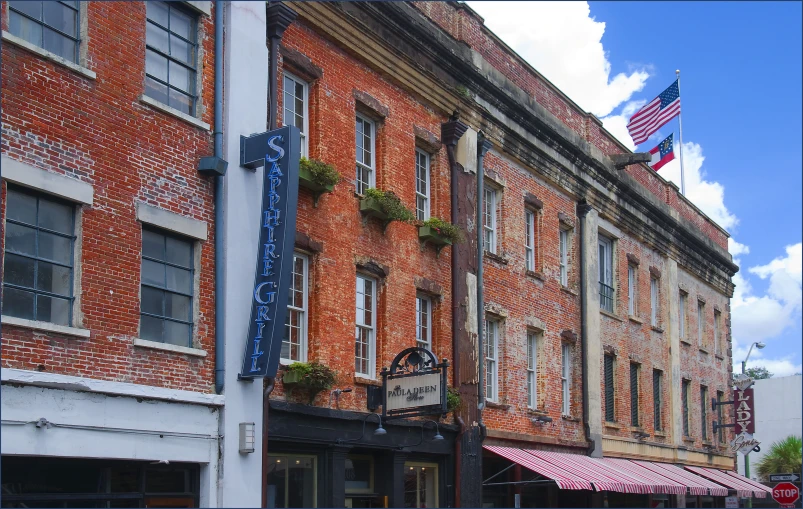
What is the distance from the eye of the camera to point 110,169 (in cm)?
1478

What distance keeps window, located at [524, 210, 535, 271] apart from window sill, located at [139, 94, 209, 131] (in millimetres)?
12143

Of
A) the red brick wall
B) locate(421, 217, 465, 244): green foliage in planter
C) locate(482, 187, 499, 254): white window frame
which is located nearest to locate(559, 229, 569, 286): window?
locate(482, 187, 499, 254): white window frame

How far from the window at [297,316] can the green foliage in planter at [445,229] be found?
3.91m

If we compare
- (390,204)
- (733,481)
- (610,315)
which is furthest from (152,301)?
(733,481)

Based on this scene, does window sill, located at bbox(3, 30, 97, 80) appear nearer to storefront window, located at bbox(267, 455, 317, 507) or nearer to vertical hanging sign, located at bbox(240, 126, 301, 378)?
vertical hanging sign, located at bbox(240, 126, 301, 378)

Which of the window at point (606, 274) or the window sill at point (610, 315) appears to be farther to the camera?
the window at point (606, 274)

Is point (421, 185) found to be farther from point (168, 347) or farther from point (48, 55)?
point (48, 55)

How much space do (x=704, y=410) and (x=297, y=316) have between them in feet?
82.1

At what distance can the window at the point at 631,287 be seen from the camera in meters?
32.8

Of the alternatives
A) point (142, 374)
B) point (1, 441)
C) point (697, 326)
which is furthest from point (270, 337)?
point (697, 326)

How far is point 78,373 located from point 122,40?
16.0 feet

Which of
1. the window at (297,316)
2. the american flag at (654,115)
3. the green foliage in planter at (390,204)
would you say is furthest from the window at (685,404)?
the window at (297,316)

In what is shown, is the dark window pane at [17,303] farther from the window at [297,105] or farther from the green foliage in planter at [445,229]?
the green foliage in planter at [445,229]

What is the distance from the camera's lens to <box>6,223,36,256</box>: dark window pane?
44.2 feet
